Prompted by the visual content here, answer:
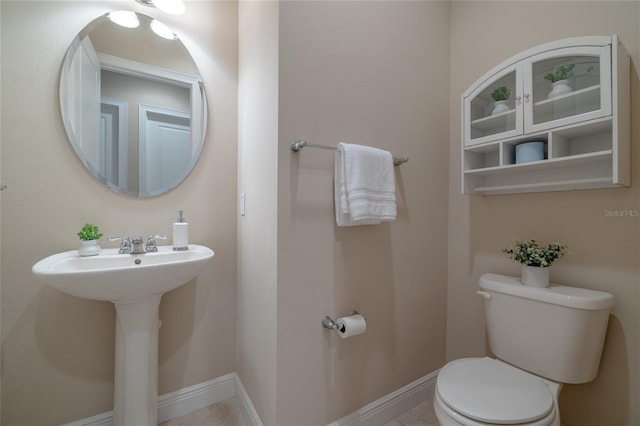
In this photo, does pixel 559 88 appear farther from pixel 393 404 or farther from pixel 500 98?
pixel 393 404

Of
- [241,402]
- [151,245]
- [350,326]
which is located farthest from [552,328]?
[151,245]

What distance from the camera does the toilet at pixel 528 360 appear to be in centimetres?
87

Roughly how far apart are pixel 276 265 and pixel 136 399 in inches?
32.3

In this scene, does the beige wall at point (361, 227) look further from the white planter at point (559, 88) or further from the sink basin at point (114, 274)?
the white planter at point (559, 88)

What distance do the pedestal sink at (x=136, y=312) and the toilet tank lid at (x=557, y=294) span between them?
129 centimetres

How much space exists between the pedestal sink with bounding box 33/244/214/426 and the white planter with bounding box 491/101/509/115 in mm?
1491

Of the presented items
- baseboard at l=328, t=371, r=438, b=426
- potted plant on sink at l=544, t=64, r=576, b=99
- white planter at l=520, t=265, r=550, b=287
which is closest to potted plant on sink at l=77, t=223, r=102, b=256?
baseboard at l=328, t=371, r=438, b=426

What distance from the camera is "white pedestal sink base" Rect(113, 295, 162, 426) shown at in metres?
1.08

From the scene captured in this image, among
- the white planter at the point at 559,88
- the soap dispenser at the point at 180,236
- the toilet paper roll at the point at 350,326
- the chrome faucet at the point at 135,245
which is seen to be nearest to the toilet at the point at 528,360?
the toilet paper roll at the point at 350,326

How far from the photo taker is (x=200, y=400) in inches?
56.6

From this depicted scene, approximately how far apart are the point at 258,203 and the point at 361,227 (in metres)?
0.49

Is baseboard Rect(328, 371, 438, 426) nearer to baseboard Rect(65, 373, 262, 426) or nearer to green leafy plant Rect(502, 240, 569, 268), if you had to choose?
baseboard Rect(65, 373, 262, 426)

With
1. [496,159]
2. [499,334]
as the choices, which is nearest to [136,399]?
[499,334]

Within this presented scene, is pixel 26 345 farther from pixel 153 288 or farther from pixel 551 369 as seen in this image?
pixel 551 369
